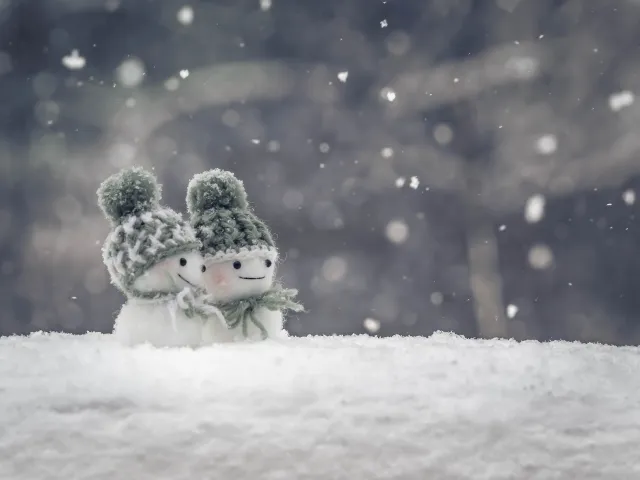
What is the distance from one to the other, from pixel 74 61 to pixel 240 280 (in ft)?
3.07

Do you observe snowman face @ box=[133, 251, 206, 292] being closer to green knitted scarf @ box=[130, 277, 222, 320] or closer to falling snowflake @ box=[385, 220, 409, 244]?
green knitted scarf @ box=[130, 277, 222, 320]

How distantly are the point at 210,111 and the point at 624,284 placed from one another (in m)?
1.16

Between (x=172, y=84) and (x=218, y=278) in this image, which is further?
(x=172, y=84)

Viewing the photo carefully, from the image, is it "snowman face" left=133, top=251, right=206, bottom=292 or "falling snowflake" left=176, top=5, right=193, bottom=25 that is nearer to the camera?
"snowman face" left=133, top=251, right=206, bottom=292

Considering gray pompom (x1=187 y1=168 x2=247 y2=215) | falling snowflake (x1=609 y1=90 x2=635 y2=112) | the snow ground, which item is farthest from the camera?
falling snowflake (x1=609 y1=90 x2=635 y2=112)

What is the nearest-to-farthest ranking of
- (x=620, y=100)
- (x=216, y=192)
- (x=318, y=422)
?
(x=318, y=422) → (x=216, y=192) → (x=620, y=100)

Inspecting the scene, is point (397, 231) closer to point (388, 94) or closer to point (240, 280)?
point (388, 94)

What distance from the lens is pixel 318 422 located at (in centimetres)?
58

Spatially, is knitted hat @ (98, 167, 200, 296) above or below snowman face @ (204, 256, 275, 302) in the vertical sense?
above

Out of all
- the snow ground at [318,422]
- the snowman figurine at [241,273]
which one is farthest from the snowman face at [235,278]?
the snow ground at [318,422]

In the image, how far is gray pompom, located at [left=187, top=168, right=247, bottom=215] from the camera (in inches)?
45.6

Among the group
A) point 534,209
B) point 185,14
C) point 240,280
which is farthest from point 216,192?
point 534,209

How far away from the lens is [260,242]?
1.12 meters

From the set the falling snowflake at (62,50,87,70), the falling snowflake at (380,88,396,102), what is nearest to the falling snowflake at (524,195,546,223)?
the falling snowflake at (380,88,396,102)
